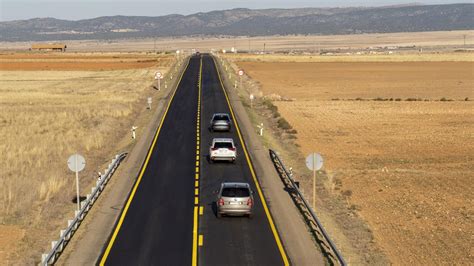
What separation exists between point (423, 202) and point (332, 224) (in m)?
6.49

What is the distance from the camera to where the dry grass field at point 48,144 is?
25.0 meters

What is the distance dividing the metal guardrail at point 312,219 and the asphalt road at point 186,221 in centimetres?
164

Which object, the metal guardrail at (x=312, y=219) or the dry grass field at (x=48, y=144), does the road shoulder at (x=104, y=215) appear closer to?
the dry grass field at (x=48, y=144)

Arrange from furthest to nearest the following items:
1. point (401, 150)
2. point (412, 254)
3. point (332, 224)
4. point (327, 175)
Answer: point (401, 150) < point (327, 175) < point (332, 224) < point (412, 254)

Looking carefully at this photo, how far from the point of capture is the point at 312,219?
83.5 feet

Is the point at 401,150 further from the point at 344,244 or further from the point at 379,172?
→ the point at 344,244

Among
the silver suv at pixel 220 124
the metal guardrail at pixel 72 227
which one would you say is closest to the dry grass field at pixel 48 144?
the metal guardrail at pixel 72 227

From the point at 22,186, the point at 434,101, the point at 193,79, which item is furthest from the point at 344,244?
the point at 193,79

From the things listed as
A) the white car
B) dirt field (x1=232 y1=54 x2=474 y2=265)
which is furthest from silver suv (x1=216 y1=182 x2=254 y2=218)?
the white car

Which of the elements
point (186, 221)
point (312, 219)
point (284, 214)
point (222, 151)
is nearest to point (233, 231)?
point (186, 221)

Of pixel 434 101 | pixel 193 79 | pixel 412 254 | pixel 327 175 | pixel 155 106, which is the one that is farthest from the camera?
pixel 193 79

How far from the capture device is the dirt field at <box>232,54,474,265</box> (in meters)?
24.8

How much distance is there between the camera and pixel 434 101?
74.7 meters

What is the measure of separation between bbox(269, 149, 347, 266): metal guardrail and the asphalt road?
1.64 metres
